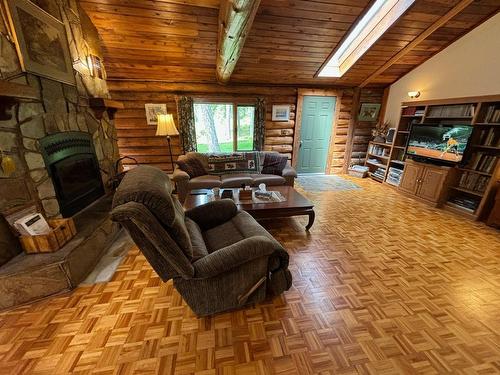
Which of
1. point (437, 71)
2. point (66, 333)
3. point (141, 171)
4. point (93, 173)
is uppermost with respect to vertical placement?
point (437, 71)

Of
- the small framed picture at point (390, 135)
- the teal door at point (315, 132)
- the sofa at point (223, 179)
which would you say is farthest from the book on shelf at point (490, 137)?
the sofa at point (223, 179)

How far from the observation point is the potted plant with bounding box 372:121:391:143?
5.02 meters

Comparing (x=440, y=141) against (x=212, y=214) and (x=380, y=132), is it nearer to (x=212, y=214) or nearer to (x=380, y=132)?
(x=380, y=132)

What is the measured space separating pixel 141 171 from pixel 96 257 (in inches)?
53.2

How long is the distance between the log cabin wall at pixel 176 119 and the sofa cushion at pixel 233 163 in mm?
1137

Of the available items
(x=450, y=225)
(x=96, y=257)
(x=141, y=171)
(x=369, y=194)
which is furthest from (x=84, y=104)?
(x=450, y=225)

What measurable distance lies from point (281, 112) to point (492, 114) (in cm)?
334

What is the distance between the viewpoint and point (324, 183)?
4.83 meters

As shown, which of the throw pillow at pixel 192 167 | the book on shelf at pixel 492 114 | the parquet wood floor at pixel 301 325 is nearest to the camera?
the parquet wood floor at pixel 301 325

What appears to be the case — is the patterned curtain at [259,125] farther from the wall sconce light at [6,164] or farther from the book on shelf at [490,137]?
the wall sconce light at [6,164]

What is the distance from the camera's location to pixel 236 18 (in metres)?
2.33

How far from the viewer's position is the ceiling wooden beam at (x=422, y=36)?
3006 mm

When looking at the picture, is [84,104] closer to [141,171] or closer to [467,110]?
[141,171]

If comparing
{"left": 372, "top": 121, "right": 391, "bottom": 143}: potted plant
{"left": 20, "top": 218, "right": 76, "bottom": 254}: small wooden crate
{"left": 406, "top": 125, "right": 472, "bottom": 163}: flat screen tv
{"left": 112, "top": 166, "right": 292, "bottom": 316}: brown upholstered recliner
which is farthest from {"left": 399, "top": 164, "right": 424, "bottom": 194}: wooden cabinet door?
{"left": 20, "top": 218, "right": 76, "bottom": 254}: small wooden crate
